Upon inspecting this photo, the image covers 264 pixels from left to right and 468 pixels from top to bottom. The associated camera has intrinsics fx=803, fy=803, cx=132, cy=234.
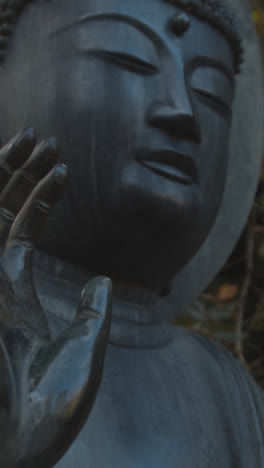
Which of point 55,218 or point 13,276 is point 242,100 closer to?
point 55,218

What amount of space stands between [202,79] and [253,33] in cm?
69

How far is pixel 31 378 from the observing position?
129cm

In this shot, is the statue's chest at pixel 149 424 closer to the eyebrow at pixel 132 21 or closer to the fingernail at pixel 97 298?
the fingernail at pixel 97 298

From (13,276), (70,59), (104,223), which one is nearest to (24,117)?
(70,59)

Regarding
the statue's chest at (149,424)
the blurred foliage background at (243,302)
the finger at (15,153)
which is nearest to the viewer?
the finger at (15,153)

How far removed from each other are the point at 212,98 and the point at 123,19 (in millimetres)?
284

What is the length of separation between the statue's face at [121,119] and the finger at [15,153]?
15.4 inches

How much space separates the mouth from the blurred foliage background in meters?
1.54

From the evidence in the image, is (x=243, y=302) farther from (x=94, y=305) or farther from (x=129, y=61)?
(x=94, y=305)

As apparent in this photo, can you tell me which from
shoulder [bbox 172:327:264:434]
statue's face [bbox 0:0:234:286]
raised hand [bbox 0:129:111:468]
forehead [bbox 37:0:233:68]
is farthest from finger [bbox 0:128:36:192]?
shoulder [bbox 172:327:264:434]

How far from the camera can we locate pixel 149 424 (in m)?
1.71

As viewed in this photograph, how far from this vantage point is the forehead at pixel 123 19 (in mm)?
1824

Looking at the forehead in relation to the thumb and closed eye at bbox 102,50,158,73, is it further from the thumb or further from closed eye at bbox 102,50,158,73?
the thumb

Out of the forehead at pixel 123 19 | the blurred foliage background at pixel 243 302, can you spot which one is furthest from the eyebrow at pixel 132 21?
the blurred foliage background at pixel 243 302
